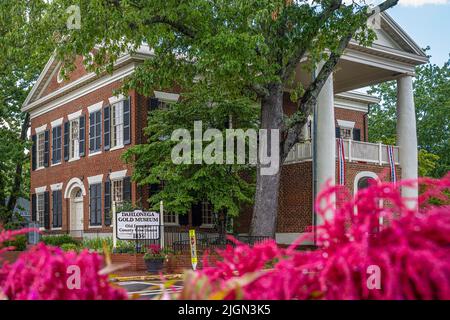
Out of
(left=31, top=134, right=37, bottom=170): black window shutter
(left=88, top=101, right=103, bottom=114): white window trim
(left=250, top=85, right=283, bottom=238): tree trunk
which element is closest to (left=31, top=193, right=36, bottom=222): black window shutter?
(left=31, top=134, right=37, bottom=170): black window shutter

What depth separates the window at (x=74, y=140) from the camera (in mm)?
35438

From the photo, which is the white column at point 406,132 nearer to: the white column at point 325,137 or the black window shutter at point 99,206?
the white column at point 325,137

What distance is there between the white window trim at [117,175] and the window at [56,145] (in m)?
6.60

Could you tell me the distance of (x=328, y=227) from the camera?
5.76 ft

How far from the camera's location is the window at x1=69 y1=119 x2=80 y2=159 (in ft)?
116

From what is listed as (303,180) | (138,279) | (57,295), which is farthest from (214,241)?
(57,295)

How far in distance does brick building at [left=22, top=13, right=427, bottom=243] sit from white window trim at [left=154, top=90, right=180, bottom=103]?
5cm

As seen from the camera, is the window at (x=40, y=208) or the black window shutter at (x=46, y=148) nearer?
the black window shutter at (x=46, y=148)

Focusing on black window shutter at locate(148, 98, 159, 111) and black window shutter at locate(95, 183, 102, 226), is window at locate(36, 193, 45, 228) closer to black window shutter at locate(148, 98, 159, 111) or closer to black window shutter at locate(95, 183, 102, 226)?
black window shutter at locate(95, 183, 102, 226)

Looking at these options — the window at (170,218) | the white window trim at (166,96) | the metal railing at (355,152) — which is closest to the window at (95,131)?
the white window trim at (166,96)

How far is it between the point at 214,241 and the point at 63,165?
13.4m

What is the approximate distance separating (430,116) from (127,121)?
2725 cm

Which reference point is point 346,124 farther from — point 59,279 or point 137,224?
point 59,279

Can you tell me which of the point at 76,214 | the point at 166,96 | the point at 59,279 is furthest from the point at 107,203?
the point at 59,279
